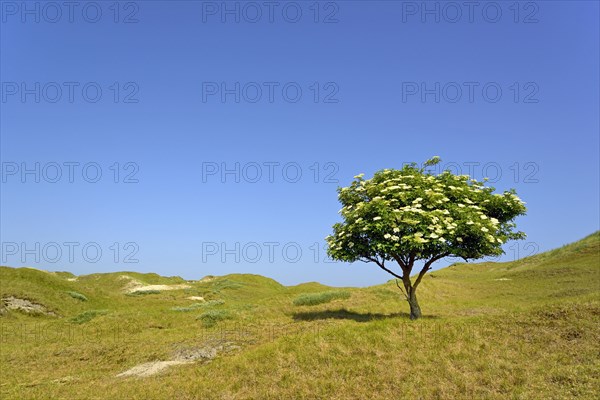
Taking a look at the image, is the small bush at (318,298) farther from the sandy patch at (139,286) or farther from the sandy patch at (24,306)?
the sandy patch at (139,286)

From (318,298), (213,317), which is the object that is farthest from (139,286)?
(318,298)

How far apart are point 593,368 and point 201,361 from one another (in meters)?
15.2

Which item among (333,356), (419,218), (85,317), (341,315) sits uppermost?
(419,218)

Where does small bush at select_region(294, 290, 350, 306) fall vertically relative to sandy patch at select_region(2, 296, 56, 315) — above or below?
above

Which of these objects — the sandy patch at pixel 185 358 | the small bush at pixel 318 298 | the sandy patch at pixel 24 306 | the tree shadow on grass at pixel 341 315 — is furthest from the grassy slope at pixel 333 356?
the sandy patch at pixel 24 306

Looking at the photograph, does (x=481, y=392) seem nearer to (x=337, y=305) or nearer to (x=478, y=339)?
(x=478, y=339)

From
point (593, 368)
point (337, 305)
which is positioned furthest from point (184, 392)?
point (337, 305)

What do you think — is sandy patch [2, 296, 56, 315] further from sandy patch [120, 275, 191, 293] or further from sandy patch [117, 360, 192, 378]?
sandy patch [117, 360, 192, 378]

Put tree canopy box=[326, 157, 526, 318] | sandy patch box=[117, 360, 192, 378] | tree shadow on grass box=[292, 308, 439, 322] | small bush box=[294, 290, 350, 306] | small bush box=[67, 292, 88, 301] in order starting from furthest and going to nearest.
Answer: small bush box=[67, 292, 88, 301] → small bush box=[294, 290, 350, 306] → tree shadow on grass box=[292, 308, 439, 322] → tree canopy box=[326, 157, 526, 318] → sandy patch box=[117, 360, 192, 378]

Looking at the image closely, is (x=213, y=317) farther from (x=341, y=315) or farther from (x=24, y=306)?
(x=24, y=306)

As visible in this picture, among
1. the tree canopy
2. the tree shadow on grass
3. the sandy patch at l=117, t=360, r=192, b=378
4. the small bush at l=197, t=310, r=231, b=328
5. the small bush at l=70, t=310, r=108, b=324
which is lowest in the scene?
the small bush at l=70, t=310, r=108, b=324

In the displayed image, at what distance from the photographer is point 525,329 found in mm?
15938

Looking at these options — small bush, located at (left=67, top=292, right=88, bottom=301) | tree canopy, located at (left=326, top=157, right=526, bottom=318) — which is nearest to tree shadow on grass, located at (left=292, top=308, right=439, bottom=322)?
tree canopy, located at (left=326, top=157, right=526, bottom=318)

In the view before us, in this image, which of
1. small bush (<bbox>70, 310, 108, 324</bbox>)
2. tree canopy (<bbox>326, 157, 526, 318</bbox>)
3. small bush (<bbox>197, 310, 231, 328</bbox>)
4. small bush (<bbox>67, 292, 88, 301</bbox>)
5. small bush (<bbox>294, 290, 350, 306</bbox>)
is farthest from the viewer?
small bush (<bbox>67, 292, 88, 301</bbox>)
